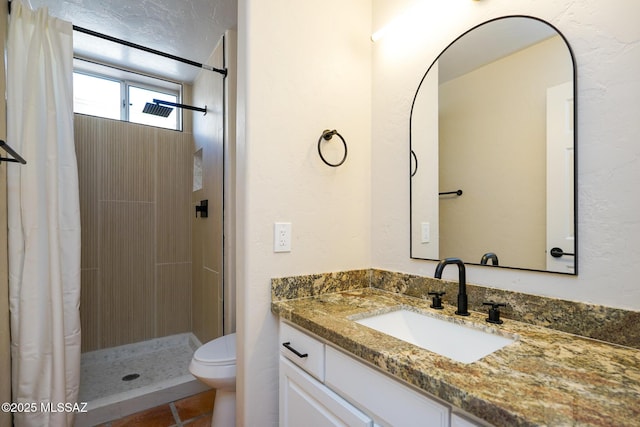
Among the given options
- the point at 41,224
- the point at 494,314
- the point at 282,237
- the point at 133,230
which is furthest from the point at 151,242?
the point at 494,314

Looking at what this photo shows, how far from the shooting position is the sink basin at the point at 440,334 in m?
0.94

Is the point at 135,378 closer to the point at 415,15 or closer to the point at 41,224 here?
the point at 41,224

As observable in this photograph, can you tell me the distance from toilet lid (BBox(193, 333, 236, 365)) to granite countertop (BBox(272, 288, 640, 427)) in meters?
0.85

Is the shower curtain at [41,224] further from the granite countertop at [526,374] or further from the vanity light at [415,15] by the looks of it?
the vanity light at [415,15]

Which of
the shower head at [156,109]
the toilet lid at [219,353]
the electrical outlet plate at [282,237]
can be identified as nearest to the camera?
the electrical outlet plate at [282,237]

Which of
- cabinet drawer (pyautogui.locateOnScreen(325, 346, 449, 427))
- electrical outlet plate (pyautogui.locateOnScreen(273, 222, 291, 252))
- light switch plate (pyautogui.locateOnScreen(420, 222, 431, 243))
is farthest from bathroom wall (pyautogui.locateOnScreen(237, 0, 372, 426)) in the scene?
cabinet drawer (pyautogui.locateOnScreen(325, 346, 449, 427))

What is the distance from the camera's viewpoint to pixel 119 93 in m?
2.81

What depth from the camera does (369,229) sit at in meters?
1.59

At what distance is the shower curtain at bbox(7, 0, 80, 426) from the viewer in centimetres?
147

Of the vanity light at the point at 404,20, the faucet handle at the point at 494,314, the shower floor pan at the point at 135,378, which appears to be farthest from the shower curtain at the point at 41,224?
the faucet handle at the point at 494,314

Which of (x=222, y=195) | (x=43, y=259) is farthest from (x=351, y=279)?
(x=43, y=259)

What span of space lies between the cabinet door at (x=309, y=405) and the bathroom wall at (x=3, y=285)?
1314 millimetres

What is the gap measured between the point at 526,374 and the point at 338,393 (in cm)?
50

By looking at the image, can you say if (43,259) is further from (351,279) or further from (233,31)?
(233,31)
